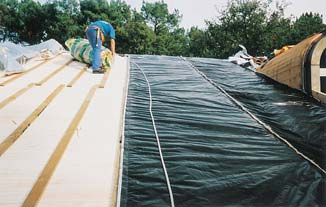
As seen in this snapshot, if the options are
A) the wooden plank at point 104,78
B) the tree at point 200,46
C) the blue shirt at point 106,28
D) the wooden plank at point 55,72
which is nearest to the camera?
the wooden plank at point 104,78

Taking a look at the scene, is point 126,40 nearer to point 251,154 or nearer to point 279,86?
point 279,86

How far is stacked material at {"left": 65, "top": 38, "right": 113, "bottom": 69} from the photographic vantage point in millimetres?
5930

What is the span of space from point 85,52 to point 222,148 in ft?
13.9

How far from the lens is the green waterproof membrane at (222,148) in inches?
76.4

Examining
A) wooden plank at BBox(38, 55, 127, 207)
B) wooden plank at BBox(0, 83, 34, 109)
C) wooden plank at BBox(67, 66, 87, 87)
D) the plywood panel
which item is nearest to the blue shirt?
wooden plank at BBox(67, 66, 87, 87)

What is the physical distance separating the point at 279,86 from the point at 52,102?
3419 mm

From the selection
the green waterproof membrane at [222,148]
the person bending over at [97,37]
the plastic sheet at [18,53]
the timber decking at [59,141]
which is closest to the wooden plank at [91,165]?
the timber decking at [59,141]

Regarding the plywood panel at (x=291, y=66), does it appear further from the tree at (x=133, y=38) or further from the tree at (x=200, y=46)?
the tree at (x=133, y=38)

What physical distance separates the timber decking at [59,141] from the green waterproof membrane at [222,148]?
0.16 m

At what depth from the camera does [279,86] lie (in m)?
5.23

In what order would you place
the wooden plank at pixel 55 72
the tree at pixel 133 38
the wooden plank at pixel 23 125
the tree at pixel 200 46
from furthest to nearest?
the tree at pixel 133 38 → the tree at pixel 200 46 → the wooden plank at pixel 55 72 → the wooden plank at pixel 23 125

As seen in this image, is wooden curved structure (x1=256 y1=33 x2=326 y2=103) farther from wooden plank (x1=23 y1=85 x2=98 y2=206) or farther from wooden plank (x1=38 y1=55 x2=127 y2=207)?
wooden plank (x1=23 y1=85 x2=98 y2=206)

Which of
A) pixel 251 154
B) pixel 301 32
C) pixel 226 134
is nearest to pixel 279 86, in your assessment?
pixel 226 134

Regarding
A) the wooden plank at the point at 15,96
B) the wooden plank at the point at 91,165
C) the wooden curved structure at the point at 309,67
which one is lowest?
the wooden plank at the point at 91,165
